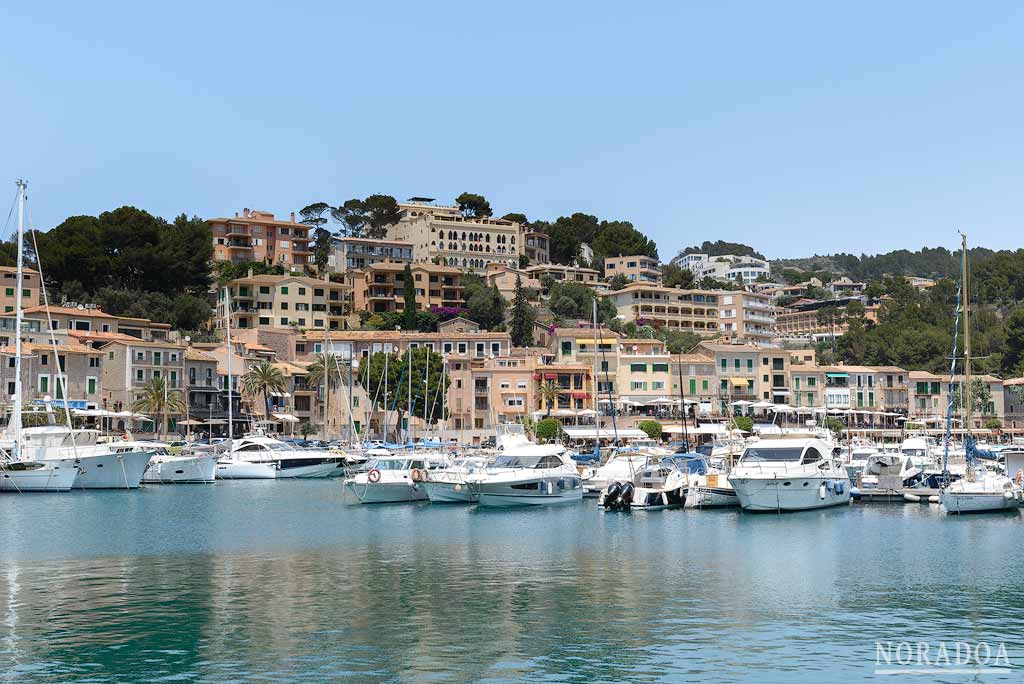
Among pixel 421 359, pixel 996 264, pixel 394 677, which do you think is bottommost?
pixel 394 677

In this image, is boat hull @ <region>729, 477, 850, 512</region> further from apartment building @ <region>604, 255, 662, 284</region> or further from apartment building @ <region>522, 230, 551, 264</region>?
apartment building @ <region>522, 230, 551, 264</region>

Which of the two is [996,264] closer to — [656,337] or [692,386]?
[656,337]

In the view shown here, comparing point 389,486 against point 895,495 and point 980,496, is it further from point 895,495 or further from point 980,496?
point 980,496

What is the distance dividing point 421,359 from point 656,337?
4300 centimetres

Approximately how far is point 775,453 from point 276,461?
37.4 metres

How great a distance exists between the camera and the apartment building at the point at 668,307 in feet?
444

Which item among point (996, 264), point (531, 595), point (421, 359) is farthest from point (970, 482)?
point (996, 264)

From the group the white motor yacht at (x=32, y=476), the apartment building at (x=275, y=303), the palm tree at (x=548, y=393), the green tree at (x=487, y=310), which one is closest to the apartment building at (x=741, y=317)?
the green tree at (x=487, y=310)

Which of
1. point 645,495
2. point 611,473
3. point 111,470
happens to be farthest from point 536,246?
point 645,495

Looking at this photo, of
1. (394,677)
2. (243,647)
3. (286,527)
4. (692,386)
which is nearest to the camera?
(394,677)

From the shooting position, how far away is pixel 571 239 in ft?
547

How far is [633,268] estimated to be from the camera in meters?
159

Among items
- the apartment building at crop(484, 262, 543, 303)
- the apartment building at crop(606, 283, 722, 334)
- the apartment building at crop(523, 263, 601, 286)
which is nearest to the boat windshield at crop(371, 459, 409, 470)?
the apartment building at crop(484, 262, 543, 303)

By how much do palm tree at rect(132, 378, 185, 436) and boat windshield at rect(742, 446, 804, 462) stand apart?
51903 mm
